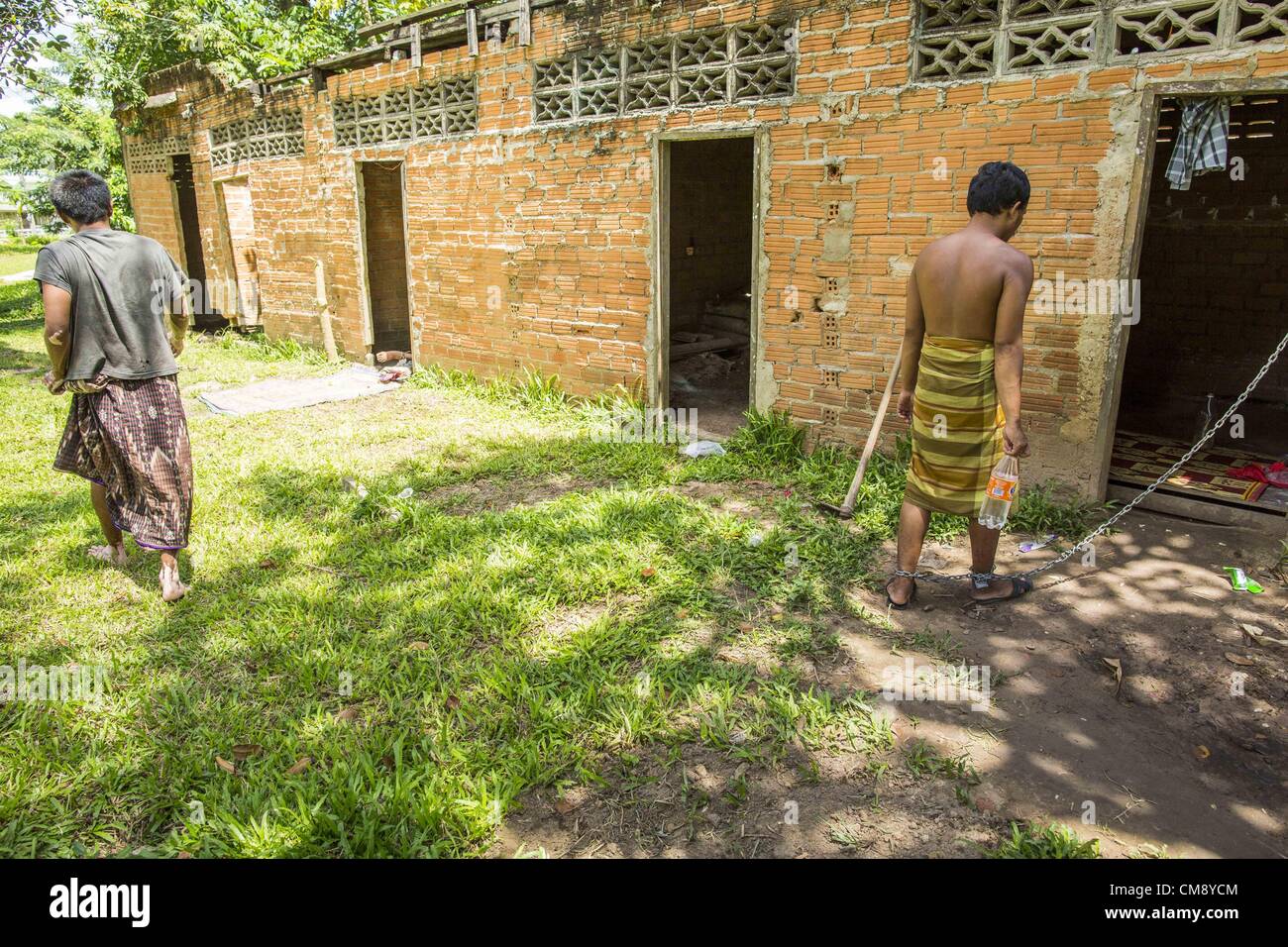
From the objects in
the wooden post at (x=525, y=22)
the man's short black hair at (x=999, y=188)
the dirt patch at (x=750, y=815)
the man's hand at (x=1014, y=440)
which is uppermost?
the wooden post at (x=525, y=22)

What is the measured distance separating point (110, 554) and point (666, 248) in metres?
4.53

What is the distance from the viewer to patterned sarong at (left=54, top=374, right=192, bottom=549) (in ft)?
13.7

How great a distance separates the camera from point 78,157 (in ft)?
86.0

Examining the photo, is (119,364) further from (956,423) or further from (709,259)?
(709,259)

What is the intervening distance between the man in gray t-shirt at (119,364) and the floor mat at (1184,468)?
5.74 metres

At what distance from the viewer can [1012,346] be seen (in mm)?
3670

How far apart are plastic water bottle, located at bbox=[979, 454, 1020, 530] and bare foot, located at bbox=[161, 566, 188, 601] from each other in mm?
4106

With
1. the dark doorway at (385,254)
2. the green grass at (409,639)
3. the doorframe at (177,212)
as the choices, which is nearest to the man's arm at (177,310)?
the green grass at (409,639)

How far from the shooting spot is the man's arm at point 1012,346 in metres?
3.57

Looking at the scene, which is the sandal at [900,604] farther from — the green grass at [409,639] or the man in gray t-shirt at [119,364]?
the man in gray t-shirt at [119,364]

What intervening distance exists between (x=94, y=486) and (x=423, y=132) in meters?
5.58

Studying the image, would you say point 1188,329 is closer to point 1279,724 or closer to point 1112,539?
point 1112,539

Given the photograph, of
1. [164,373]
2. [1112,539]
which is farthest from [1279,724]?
[164,373]

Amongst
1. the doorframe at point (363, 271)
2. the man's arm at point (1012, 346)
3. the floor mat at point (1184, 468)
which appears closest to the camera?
the man's arm at point (1012, 346)
